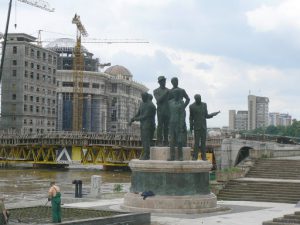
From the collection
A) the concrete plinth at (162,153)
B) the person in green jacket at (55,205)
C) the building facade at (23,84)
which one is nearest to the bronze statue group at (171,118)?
the concrete plinth at (162,153)

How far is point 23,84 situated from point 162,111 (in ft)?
332

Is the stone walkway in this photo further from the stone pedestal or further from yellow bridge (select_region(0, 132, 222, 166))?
yellow bridge (select_region(0, 132, 222, 166))

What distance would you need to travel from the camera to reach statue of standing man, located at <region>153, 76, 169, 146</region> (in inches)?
1110

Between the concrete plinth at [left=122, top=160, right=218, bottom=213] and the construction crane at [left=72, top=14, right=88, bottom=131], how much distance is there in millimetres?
121768

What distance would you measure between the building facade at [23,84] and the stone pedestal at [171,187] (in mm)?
101554

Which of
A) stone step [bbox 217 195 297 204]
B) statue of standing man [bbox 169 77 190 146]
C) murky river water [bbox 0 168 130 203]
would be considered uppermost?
statue of standing man [bbox 169 77 190 146]

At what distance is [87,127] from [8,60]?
60781 mm

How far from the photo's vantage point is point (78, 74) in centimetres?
15988

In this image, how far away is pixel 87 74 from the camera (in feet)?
608

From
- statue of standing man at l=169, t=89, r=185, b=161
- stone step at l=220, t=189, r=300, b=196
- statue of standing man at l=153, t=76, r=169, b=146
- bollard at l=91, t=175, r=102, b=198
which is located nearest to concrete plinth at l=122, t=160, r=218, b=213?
statue of standing man at l=169, t=89, r=185, b=161

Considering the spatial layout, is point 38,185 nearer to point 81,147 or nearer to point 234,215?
point 81,147

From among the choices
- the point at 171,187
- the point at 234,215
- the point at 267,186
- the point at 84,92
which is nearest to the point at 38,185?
the point at 267,186

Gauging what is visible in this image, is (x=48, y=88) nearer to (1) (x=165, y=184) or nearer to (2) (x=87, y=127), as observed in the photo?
(2) (x=87, y=127)

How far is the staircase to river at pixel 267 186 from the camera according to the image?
105 ft
